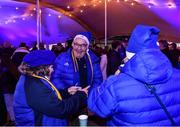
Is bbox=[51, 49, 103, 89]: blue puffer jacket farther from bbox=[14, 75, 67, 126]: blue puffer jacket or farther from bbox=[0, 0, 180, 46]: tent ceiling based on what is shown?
bbox=[0, 0, 180, 46]: tent ceiling

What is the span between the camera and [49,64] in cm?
243

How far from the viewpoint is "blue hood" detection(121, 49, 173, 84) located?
1973 millimetres

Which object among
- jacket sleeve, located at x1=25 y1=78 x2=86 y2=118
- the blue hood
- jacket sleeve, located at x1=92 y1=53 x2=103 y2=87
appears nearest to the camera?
the blue hood

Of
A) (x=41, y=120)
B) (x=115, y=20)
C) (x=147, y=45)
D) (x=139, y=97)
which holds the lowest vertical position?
(x=41, y=120)

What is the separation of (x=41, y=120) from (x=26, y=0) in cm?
1214

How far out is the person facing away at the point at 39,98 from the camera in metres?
2.27

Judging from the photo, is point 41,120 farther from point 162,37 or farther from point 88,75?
point 162,37

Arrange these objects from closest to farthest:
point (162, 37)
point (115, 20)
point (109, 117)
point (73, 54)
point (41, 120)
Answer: point (109, 117), point (41, 120), point (73, 54), point (162, 37), point (115, 20)

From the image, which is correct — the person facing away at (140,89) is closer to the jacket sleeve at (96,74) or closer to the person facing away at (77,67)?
the person facing away at (77,67)

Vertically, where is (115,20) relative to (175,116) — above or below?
above

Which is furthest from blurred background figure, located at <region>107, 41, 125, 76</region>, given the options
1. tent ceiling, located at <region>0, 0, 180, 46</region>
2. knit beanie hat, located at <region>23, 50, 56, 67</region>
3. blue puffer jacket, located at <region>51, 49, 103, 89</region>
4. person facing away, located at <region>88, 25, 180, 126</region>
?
tent ceiling, located at <region>0, 0, 180, 46</region>

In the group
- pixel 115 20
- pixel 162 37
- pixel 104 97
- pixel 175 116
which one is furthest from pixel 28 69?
pixel 115 20

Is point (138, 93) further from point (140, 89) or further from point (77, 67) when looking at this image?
point (77, 67)

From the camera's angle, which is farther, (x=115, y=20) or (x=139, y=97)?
(x=115, y=20)
